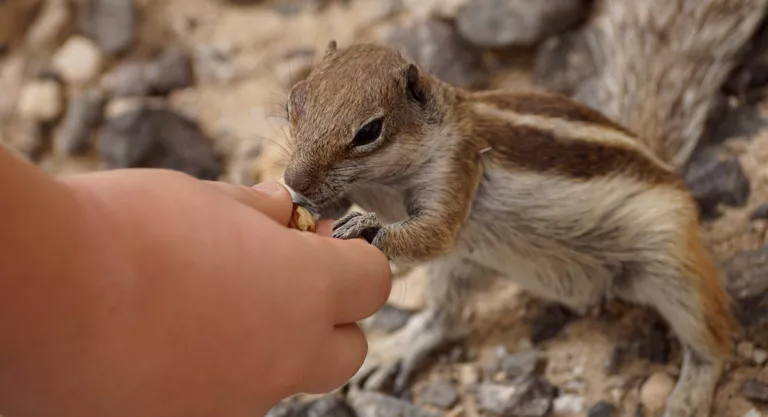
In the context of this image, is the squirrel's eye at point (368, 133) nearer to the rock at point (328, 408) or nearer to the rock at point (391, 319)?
the rock at point (328, 408)

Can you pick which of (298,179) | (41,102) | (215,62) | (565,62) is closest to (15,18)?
(41,102)

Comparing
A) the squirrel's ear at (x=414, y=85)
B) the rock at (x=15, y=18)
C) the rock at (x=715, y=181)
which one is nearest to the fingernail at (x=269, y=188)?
the squirrel's ear at (x=414, y=85)

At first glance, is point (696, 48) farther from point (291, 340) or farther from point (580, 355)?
point (291, 340)

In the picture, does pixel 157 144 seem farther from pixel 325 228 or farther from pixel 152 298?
pixel 152 298

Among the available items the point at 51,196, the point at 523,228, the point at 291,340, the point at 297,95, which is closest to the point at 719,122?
the point at 523,228

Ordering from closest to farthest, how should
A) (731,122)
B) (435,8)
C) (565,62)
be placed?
1. (731,122)
2. (565,62)
3. (435,8)
